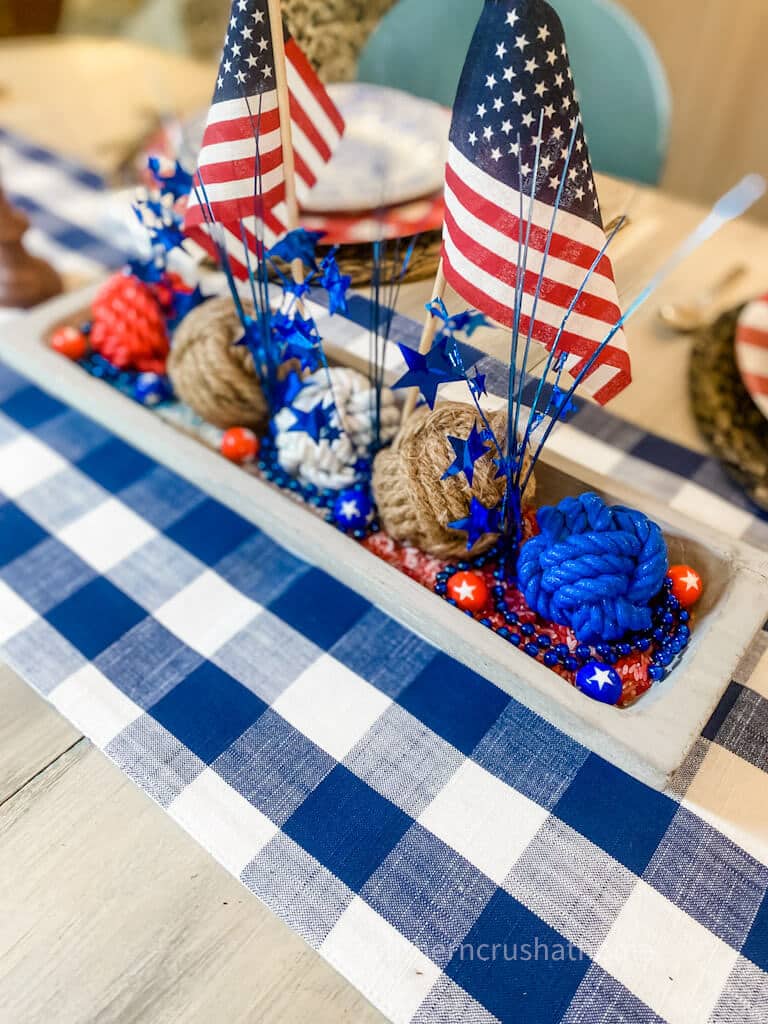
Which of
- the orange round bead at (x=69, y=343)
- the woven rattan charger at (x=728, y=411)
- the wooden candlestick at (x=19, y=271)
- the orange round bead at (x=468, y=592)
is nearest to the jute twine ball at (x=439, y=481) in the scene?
the orange round bead at (x=468, y=592)

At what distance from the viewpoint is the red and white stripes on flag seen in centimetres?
47

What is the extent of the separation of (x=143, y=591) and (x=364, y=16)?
0.78 meters

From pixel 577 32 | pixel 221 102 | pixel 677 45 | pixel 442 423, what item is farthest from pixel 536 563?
pixel 677 45

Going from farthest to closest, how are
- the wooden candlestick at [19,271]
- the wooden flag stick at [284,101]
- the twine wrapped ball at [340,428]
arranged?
1. the wooden candlestick at [19,271]
2. the twine wrapped ball at [340,428]
3. the wooden flag stick at [284,101]

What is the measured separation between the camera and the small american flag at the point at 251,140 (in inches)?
20.4

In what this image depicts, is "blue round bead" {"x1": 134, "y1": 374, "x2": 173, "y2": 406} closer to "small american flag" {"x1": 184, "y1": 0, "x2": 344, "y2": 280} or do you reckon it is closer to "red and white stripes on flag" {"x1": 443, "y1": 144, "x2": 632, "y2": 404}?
"small american flag" {"x1": 184, "y1": 0, "x2": 344, "y2": 280}

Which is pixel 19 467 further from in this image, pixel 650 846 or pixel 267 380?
pixel 650 846

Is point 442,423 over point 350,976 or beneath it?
over

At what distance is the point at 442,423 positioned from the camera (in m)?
0.54

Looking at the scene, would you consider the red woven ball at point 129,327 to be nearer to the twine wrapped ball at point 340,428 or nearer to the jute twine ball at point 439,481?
the twine wrapped ball at point 340,428

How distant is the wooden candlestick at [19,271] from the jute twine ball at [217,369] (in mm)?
308

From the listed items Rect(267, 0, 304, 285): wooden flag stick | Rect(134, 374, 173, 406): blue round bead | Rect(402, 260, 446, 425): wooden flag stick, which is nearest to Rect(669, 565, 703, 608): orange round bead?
Rect(402, 260, 446, 425): wooden flag stick

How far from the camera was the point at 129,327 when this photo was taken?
74cm

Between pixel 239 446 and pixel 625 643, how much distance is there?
14.0 inches
